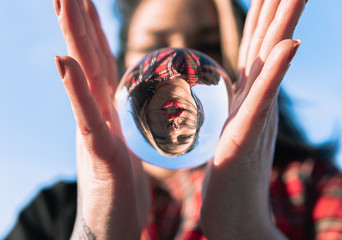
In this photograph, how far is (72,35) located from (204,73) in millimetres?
476

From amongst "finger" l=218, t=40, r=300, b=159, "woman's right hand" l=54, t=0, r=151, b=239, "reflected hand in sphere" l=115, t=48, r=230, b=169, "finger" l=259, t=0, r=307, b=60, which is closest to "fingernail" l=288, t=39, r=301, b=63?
"finger" l=218, t=40, r=300, b=159

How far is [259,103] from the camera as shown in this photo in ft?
3.22

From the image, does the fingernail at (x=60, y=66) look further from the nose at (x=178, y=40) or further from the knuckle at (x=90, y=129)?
the nose at (x=178, y=40)

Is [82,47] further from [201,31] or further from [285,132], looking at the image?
[285,132]

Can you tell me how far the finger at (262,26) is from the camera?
116cm

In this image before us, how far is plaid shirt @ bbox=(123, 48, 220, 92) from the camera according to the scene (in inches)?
39.8

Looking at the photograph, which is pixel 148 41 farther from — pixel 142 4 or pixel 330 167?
pixel 330 167

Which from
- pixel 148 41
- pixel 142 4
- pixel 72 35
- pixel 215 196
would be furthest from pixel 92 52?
pixel 142 4

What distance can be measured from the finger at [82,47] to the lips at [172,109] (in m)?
0.31

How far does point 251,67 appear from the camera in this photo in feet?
3.76

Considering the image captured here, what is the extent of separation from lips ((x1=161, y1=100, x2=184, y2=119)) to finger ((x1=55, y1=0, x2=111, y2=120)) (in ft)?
1.00

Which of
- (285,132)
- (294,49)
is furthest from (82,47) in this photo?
(285,132)

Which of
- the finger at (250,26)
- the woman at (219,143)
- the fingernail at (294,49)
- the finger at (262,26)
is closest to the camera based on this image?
the fingernail at (294,49)

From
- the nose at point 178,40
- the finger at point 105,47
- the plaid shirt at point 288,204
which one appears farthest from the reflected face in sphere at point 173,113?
the nose at point 178,40
